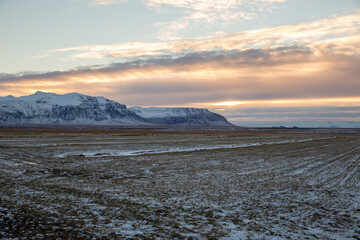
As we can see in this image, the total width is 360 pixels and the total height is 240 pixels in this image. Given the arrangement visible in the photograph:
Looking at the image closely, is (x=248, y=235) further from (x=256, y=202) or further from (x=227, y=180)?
(x=227, y=180)

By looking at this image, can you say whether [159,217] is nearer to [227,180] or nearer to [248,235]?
[248,235]

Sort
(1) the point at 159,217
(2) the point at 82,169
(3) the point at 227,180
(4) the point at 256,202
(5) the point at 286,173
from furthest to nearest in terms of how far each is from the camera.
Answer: (2) the point at 82,169 → (5) the point at 286,173 → (3) the point at 227,180 → (4) the point at 256,202 → (1) the point at 159,217

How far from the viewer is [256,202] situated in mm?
13031

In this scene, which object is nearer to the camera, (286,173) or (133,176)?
(133,176)

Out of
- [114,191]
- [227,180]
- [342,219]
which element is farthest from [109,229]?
[227,180]

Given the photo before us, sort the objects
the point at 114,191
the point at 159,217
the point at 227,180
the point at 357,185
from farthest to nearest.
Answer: the point at 227,180 → the point at 357,185 → the point at 114,191 → the point at 159,217

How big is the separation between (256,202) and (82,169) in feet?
47.5

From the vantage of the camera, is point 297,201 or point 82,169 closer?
point 297,201

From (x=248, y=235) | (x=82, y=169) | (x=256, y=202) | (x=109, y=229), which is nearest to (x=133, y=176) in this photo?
(x=82, y=169)

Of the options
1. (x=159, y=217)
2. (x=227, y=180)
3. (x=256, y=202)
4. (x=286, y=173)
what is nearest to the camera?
(x=159, y=217)

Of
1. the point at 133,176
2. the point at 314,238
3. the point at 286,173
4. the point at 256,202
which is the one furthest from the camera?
the point at 286,173

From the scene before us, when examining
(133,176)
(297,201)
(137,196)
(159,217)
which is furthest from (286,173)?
(159,217)

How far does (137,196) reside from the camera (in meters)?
13.9

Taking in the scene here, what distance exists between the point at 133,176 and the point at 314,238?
13192 mm
